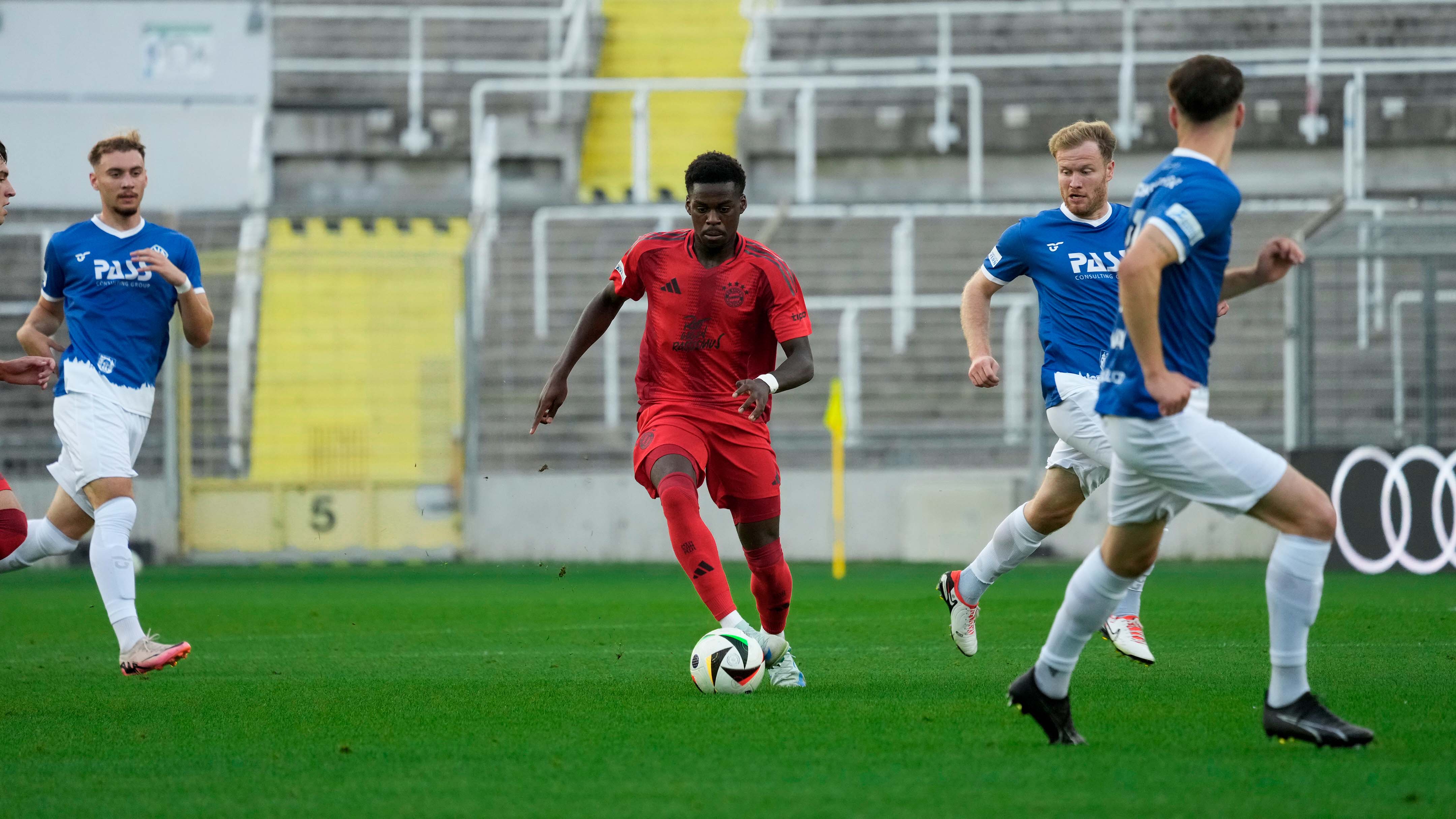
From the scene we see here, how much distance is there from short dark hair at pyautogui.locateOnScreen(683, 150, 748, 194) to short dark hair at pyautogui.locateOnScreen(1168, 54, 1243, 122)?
2.17m

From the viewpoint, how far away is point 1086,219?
306 inches

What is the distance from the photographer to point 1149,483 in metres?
5.26

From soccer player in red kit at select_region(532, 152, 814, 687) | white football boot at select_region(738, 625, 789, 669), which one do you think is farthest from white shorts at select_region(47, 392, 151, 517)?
white football boot at select_region(738, 625, 789, 669)

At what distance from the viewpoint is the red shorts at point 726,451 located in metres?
7.20

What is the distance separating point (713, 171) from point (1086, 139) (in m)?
1.76

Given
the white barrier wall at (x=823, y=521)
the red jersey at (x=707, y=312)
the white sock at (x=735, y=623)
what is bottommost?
the white barrier wall at (x=823, y=521)

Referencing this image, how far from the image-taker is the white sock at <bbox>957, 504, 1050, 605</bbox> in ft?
25.7

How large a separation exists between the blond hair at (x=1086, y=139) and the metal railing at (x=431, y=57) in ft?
48.5

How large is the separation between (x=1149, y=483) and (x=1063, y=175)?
2802 millimetres

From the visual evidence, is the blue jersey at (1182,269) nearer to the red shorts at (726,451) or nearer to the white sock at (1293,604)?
the white sock at (1293,604)

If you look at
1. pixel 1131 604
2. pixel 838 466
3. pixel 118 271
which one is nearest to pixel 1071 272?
pixel 1131 604

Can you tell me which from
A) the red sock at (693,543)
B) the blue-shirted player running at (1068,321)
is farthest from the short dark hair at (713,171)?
the blue-shirted player running at (1068,321)

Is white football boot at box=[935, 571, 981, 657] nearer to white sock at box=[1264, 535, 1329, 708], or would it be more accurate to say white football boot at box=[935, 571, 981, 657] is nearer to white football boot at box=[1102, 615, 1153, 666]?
white football boot at box=[1102, 615, 1153, 666]

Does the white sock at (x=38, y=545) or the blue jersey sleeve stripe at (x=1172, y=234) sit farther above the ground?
the blue jersey sleeve stripe at (x=1172, y=234)
